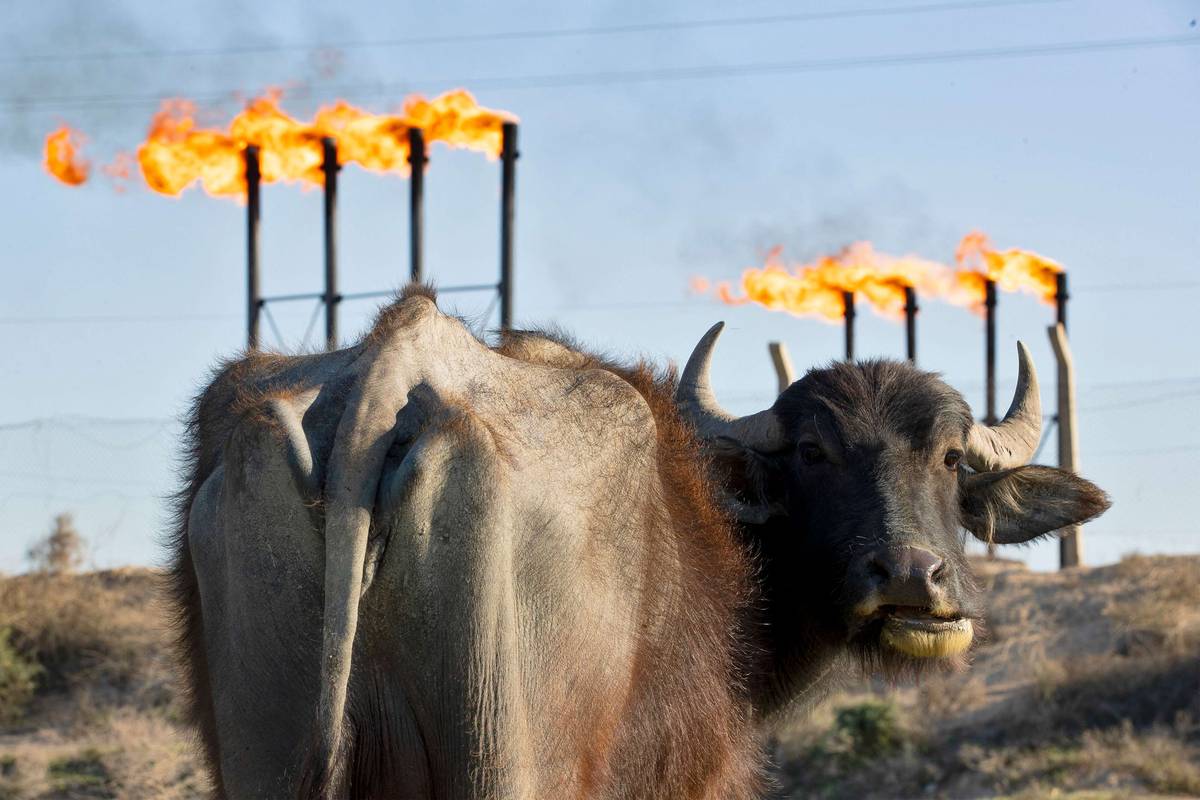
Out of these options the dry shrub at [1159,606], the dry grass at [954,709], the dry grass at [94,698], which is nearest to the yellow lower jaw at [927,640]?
the dry grass at [954,709]

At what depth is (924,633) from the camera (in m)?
6.14

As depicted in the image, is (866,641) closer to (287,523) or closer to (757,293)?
(287,523)

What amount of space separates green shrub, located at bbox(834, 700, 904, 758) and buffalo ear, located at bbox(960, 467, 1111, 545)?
8692 mm

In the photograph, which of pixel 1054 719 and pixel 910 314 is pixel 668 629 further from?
pixel 910 314

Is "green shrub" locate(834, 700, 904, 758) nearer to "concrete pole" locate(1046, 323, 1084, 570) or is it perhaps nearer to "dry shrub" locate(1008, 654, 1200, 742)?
"dry shrub" locate(1008, 654, 1200, 742)

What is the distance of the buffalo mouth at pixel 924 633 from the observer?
6.14 metres

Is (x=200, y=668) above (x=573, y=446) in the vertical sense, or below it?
below

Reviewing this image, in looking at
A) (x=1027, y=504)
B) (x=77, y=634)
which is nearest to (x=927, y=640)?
(x=1027, y=504)

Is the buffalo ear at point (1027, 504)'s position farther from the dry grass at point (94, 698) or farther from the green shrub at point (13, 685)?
the green shrub at point (13, 685)

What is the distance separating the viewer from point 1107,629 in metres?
18.5

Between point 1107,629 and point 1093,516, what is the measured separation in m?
11.9

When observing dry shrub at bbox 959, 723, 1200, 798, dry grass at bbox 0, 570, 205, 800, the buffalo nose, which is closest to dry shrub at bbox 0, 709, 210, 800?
dry grass at bbox 0, 570, 205, 800

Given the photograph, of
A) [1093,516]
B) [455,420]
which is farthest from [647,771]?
[1093,516]

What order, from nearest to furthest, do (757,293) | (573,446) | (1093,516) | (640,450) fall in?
(573,446), (640,450), (1093,516), (757,293)
